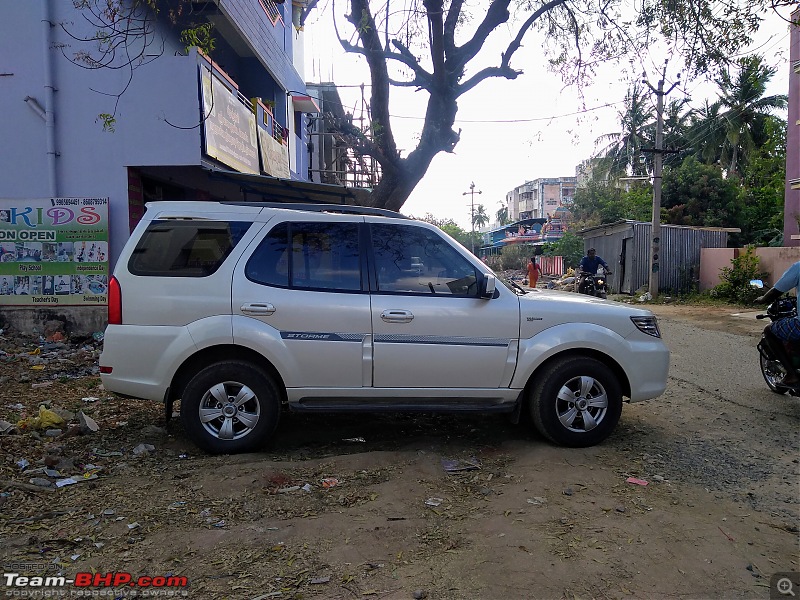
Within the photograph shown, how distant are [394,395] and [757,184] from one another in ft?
107

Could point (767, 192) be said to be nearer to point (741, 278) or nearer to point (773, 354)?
point (741, 278)

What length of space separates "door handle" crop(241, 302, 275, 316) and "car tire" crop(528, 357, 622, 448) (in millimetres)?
2167

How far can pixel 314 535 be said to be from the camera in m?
3.28

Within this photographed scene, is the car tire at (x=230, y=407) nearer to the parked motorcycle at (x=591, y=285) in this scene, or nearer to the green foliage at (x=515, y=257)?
the parked motorcycle at (x=591, y=285)

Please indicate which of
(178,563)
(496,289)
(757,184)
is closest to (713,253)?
(757,184)

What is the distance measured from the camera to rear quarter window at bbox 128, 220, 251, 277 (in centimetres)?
455

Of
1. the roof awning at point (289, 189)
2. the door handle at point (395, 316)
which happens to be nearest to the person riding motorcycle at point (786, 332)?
the door handle at point (395, 316)

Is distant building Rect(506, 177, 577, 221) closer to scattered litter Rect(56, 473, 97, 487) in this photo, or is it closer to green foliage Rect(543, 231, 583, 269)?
green foliage Rect(543, 231, 583, 269)

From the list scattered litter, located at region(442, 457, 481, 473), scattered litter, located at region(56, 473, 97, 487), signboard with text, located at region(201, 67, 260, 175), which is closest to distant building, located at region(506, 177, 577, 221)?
signboard with text, located at region(201, 67, 260, 175)

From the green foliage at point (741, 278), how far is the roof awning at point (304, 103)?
14013 mm

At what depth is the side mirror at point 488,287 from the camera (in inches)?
179

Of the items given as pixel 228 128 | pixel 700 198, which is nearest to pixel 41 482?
pixel 228 128

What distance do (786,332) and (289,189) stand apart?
335 inches

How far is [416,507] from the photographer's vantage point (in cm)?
364
